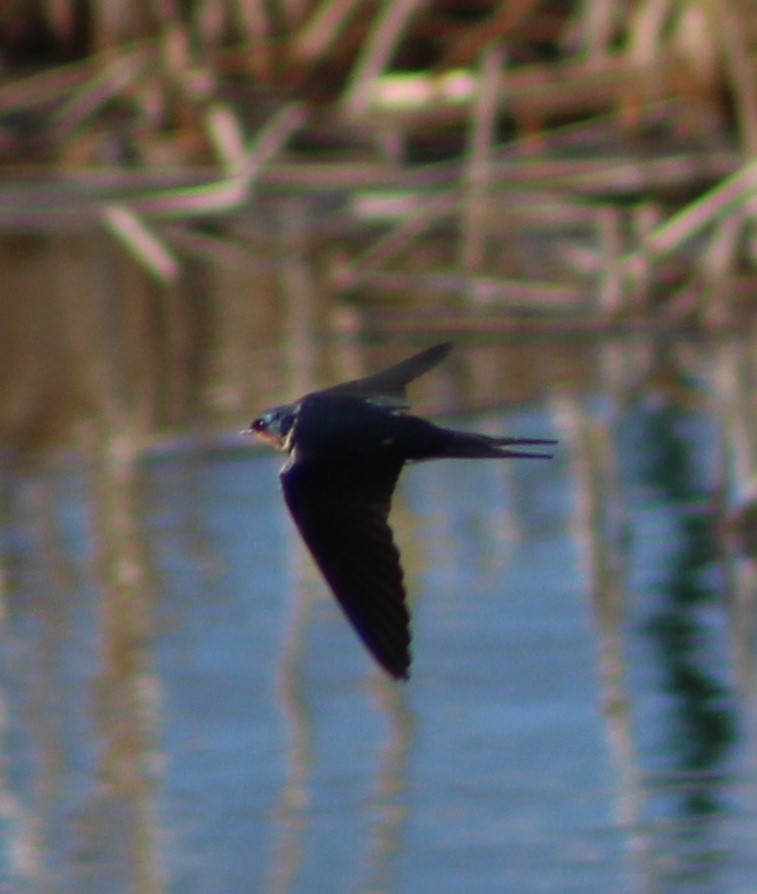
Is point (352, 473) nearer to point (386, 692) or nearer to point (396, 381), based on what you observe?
point (396, 381)

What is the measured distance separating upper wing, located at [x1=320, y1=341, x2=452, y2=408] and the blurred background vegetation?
4.36 meters

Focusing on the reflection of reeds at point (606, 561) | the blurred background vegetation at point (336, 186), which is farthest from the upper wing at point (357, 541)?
the blurred background vegetation at point (336, 186)

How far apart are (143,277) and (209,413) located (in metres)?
3.19

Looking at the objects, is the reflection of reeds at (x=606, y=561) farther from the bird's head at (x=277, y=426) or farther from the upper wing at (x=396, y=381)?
the bird's head at (x=277, y=426)

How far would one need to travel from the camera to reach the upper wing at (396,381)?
328cm

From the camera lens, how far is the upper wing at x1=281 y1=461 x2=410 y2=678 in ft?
9.70

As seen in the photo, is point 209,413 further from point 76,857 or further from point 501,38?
point 501,38

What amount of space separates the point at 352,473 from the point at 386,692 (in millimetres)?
2126

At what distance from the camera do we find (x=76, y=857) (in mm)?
4426

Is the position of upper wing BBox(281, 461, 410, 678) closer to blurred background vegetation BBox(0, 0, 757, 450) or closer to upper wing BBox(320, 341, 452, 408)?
upper wing BBox(320, 341, 452, 408)

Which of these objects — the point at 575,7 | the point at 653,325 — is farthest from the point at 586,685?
the point at 575,7

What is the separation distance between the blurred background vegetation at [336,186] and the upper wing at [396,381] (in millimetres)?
4361

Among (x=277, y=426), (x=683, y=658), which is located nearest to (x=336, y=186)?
(x=683, y=658)

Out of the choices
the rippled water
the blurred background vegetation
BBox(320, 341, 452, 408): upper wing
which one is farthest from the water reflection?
BBox(320, 341, 452, 408): upper wing
